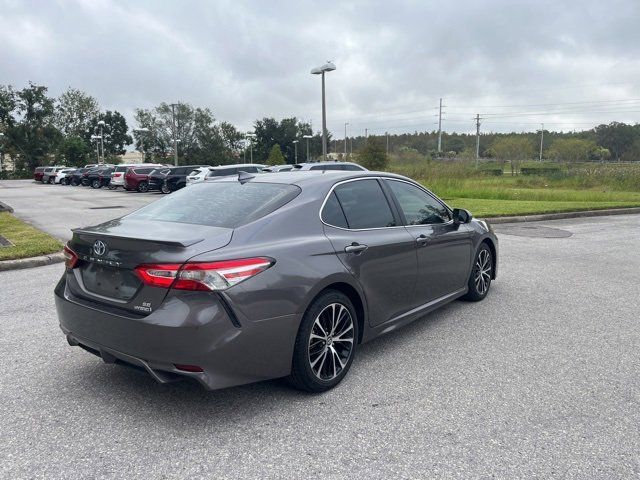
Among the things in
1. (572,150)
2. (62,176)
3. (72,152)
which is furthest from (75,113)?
(572,150)

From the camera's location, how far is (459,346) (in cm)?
452

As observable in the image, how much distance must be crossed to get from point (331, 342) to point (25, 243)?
26.0 ft

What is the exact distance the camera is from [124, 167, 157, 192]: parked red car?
30.9m

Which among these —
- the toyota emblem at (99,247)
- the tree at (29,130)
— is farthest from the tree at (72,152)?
the toyota emblem at (99,247)

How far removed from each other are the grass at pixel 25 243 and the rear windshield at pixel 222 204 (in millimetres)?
5200

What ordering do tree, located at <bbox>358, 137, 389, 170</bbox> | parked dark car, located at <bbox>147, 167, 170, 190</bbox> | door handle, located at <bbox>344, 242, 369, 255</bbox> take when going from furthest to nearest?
tree, located at <bbox>358, 137, 389, 170</bbox> → parked dark car, located at <bbox>147, 167, 170, 190</bbox> → door handle, located at <bbox>344, 242, 369, 255</bbox>

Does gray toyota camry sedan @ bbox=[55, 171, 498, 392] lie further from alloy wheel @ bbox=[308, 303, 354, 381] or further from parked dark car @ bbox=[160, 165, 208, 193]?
parked dark car @ bbox=[160, 165, 208, 193]

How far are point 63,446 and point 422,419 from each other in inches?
83.0

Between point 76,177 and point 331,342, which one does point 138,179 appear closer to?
point 76,177

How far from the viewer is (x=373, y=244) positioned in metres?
4.03

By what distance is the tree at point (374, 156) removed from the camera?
3747 centimetres

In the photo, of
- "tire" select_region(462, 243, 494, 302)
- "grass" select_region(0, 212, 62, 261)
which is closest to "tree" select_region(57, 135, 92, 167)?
"grass" select_region(0, 212, 62, 261)

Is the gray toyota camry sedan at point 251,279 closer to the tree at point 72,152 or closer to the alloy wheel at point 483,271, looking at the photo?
the alloy wheel at point 483,271

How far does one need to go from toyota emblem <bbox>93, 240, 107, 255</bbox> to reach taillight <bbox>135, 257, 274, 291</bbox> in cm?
38
